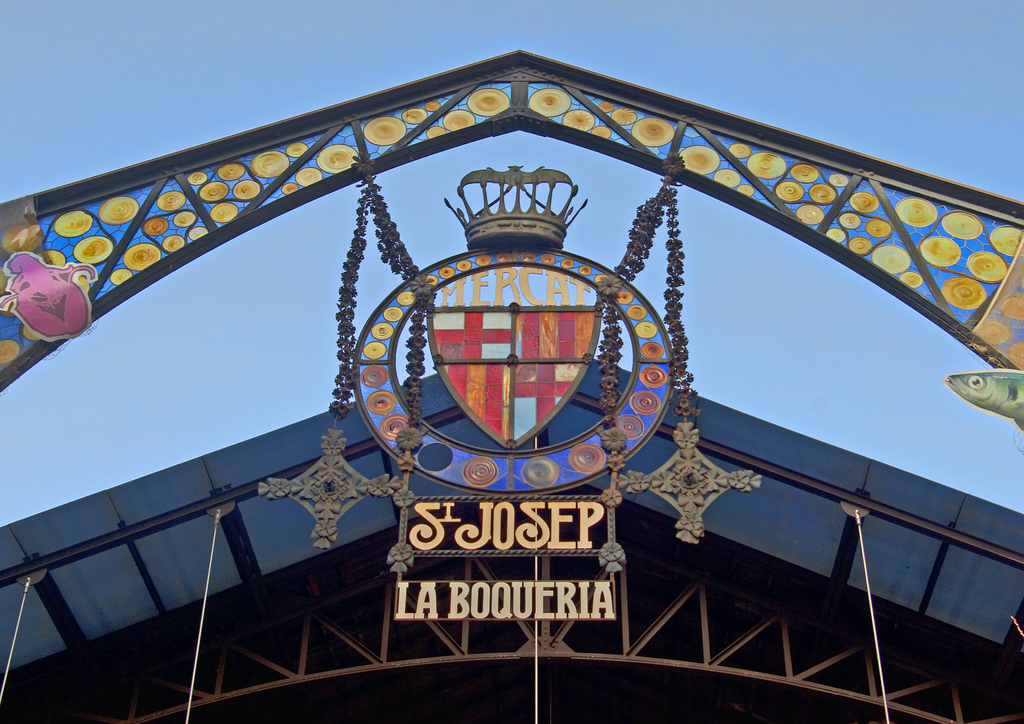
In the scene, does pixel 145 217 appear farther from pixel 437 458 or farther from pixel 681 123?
pixel 681 123

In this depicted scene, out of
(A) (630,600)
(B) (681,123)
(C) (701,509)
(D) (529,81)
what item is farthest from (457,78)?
(A) (630,600)

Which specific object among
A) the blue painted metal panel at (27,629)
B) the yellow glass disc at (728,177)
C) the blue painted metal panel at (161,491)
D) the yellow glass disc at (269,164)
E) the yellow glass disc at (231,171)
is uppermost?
the yellow glass disc at (728,177)

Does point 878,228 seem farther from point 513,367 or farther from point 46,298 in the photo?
point 46,298

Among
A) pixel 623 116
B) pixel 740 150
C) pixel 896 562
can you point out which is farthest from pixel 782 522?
pixel 623 116

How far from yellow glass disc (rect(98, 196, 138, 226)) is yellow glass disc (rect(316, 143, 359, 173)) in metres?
1.85

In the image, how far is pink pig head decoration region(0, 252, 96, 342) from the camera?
10797 millimetres

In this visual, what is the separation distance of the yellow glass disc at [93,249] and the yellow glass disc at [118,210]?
0.22m

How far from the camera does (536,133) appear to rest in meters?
12.4

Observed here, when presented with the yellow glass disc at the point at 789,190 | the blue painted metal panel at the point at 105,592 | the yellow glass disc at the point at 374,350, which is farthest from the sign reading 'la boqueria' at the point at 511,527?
the blue painted metal panel at the point at 105,592

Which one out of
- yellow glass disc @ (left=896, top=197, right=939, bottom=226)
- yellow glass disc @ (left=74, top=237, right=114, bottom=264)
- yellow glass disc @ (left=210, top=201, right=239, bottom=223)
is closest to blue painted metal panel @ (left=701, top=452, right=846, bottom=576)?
yellow glass disc @ (left=896, top=197, right=939, bottom=226)

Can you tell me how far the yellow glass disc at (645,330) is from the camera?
11133mm

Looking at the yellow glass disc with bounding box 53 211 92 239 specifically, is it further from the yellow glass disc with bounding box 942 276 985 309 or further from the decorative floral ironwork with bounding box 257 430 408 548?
the yellow glass disc with bounding box 942 276 985 309

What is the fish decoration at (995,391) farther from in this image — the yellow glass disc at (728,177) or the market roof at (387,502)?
the yellow glass disc at (728,177)

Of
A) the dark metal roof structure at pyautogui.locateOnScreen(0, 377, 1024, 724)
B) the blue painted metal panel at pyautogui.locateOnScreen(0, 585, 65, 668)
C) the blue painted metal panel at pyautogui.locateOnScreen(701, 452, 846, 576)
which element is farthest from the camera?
the blue painted metal panel at pyautogui.locateOnScreen(701, 452, 846, 576)
